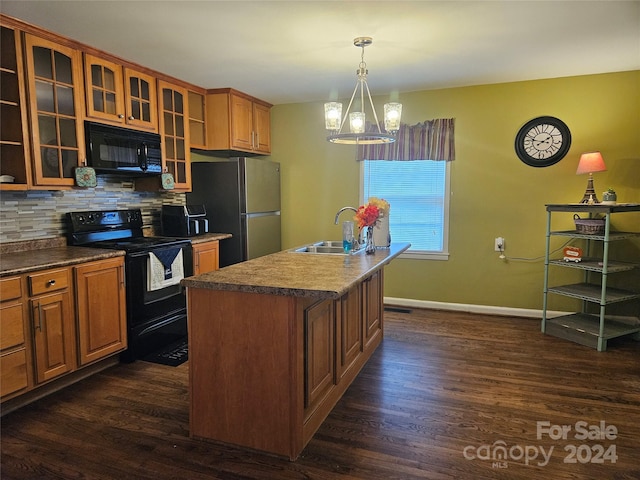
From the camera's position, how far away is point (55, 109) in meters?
2.88

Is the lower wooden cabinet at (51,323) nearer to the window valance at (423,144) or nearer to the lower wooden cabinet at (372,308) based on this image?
the lower wooden cabinet at (372,308)

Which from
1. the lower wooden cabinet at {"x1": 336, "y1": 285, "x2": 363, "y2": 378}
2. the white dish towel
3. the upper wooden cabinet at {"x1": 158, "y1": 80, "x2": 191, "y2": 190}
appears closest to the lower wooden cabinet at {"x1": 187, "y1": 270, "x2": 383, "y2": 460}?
the lower wooden cabinet at {"x1": 336, "y1": 285, "x2": 363, "y2": 378}

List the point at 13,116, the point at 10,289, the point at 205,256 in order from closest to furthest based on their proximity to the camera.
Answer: the point at 10,289, the point at 13,116, the point at 205,256

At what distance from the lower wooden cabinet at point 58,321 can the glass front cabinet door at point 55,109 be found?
0.70 m

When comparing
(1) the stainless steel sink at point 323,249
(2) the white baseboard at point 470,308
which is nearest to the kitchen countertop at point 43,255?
(1) the stainless steel sink at point 323,249

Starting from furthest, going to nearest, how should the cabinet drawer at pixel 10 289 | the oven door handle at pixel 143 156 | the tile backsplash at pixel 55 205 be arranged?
the oven door handle at pixel 143 156 < the tile backsplash at pixel 55 205 < the cabinet drawer at pixel 10 289

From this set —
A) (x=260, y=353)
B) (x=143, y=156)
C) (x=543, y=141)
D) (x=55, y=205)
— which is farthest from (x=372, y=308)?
(x=55, y=205)

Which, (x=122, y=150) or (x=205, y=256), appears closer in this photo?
(x=122, y=150)

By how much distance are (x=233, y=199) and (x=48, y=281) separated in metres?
2.06

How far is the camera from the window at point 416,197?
4.48 metres

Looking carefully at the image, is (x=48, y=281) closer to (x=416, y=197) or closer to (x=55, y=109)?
(x=55, y=109)

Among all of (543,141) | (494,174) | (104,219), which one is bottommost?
(104,219)

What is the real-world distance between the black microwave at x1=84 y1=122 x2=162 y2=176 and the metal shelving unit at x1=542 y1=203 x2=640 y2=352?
346 centimetres

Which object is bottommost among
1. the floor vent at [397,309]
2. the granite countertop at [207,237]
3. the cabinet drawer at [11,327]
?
the floor vent at [397,309]
